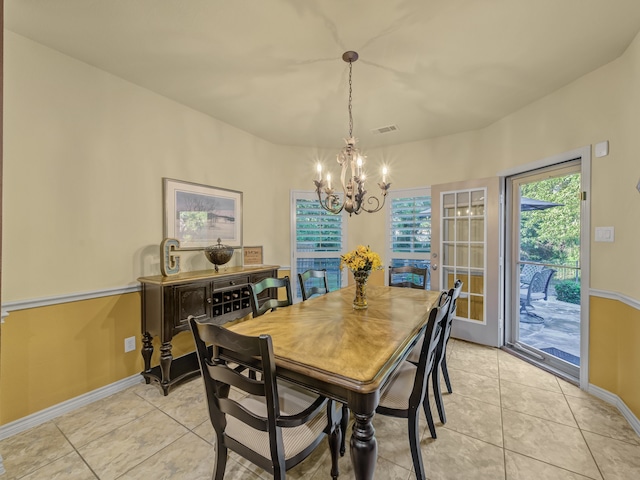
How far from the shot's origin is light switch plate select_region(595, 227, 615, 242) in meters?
2.21

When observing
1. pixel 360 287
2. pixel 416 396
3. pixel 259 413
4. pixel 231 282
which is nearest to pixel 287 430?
pixel 259 413

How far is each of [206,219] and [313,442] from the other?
251 cm

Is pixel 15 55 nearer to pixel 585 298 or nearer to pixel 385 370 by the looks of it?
pixel 385 370

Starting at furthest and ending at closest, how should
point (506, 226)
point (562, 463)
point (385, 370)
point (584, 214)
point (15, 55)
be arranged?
point (506, 226), point (584, 214), point (15, 55), point (562, 463), point (385, 370)

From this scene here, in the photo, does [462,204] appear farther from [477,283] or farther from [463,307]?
[463,307]

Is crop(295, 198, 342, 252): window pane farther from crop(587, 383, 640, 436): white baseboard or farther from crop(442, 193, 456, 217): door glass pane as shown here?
crop(587, 383, 640, 436): white baseboard

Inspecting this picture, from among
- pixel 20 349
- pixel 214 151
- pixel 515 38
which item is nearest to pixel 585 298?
pixel 515 38

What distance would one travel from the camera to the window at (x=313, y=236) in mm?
4254

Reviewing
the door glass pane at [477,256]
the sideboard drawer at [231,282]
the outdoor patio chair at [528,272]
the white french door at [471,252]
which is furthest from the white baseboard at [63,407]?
the outdoor patio chair at [528,272]

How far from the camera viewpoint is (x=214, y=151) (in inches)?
128

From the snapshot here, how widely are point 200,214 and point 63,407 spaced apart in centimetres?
193

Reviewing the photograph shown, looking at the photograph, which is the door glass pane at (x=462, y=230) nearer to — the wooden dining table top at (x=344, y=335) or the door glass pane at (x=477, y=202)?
the door glass pane at (x=477, y=202)

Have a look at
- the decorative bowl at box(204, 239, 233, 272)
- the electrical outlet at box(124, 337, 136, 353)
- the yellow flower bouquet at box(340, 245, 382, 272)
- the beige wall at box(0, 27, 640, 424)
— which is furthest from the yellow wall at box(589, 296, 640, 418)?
the electrical outlet at box(124, 337, 136, 353)

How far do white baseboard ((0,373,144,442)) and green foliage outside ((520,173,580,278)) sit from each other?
4.26m
